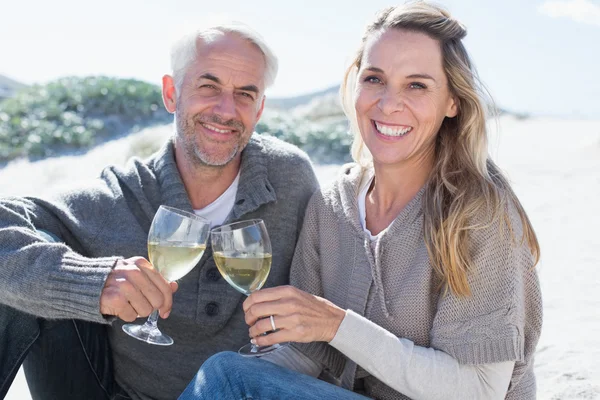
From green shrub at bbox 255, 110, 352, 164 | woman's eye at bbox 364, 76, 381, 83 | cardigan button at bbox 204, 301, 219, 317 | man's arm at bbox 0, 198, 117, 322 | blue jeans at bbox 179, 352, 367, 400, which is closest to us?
blue jeans at bbox 179, 352, 367, 400

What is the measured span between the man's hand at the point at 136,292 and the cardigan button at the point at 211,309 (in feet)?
2.24

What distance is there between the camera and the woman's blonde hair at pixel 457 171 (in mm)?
Result: 2545

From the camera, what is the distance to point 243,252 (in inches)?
95.0

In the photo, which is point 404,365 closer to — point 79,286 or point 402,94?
point 402,94

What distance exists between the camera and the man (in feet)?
9.84

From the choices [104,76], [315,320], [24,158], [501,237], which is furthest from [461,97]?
[104,76]

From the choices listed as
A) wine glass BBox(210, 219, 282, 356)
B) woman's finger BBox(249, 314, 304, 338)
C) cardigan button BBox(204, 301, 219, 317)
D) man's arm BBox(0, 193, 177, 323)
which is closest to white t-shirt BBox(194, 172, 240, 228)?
cardigan button BBox(204, 301, 219, 317)

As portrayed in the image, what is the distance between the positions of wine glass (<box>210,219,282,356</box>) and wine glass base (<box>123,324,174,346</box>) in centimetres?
40

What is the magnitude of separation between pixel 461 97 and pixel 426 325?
0.90 meters

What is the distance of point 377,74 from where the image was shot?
2828 mm

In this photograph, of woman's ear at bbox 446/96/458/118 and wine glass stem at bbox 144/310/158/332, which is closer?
wine glass stem at bbox 144/310/158/332

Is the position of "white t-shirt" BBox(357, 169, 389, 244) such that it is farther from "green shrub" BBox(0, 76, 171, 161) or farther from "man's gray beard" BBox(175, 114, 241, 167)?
"green shrub" BBox(0, 76, 171, 161)

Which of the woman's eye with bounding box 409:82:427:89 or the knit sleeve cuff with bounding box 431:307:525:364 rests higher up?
the woman's eye with bounding box 409:82:427:89

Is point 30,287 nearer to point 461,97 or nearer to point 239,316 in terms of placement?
point 239,316
